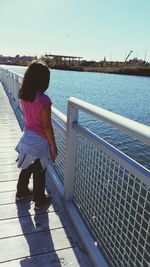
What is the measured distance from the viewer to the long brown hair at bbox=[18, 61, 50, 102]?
91.0 inches

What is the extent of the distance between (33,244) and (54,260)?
0.24 metres

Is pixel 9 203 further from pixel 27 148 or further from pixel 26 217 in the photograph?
pixel 27 148

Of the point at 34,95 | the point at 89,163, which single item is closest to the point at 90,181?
the point at 89,163

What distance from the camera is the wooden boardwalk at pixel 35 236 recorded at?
6.82ft

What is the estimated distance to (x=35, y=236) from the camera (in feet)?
7.68

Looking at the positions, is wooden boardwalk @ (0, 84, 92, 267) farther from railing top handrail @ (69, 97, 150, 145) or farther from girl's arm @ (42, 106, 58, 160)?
railing top handrail @ (69, 97, 150, 145)

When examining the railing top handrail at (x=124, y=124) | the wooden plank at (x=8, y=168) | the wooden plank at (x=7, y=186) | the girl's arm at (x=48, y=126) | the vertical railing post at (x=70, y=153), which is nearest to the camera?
the railing top handrail at (x=124, y=124)

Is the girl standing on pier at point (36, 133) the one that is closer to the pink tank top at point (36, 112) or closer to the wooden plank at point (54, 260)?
the pink tank top at point (36, 112)

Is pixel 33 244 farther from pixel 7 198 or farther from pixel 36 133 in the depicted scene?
pixel 36 133

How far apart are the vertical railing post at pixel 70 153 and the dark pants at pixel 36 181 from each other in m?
0.23

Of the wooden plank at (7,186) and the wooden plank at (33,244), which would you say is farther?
the wooden plank at (7,186)

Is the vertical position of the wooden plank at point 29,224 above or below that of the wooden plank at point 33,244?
above

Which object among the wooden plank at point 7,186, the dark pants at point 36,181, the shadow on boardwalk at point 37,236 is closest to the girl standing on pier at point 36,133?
the dark pants at point 36,181

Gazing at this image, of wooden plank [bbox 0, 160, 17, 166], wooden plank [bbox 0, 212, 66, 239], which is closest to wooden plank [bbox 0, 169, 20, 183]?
wooden plank [bbox 0, 160, 17, 166]
